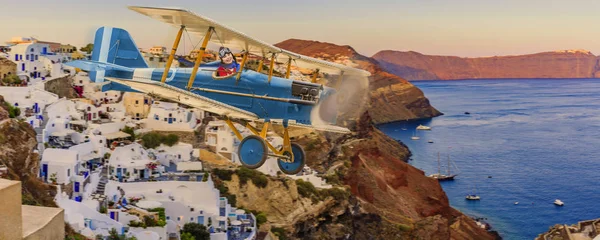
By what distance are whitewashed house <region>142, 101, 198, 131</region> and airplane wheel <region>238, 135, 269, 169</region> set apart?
73.8 ft

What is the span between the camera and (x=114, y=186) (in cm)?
2314

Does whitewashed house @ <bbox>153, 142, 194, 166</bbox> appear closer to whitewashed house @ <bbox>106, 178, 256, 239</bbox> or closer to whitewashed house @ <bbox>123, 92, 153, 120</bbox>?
whitewashed house @ <bbox>106, 178, 256, 239</bbox>

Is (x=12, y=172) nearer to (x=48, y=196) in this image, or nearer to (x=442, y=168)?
(x=48, y=196)

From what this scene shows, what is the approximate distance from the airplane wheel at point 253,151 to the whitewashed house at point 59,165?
11.1 m

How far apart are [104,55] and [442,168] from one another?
57.7 m

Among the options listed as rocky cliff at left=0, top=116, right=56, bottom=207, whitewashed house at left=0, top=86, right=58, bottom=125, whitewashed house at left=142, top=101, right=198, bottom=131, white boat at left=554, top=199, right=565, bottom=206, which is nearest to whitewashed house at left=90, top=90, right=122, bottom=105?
whitewashed house at left=142, top=101, right=198, bottom=131

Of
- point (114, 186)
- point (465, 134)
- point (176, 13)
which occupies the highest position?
point (176, 13)

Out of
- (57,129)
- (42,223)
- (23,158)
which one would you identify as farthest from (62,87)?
(42,223)

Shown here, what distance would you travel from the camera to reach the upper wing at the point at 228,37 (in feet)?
32.8

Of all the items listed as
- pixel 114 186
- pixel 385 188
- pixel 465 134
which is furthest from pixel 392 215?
pixel 465 134

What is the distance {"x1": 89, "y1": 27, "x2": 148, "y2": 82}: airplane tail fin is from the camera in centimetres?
1414

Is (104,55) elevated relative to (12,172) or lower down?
elevated

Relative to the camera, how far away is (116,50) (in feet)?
46.7

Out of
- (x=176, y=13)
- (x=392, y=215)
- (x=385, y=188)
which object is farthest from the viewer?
(x=385, y=188)
